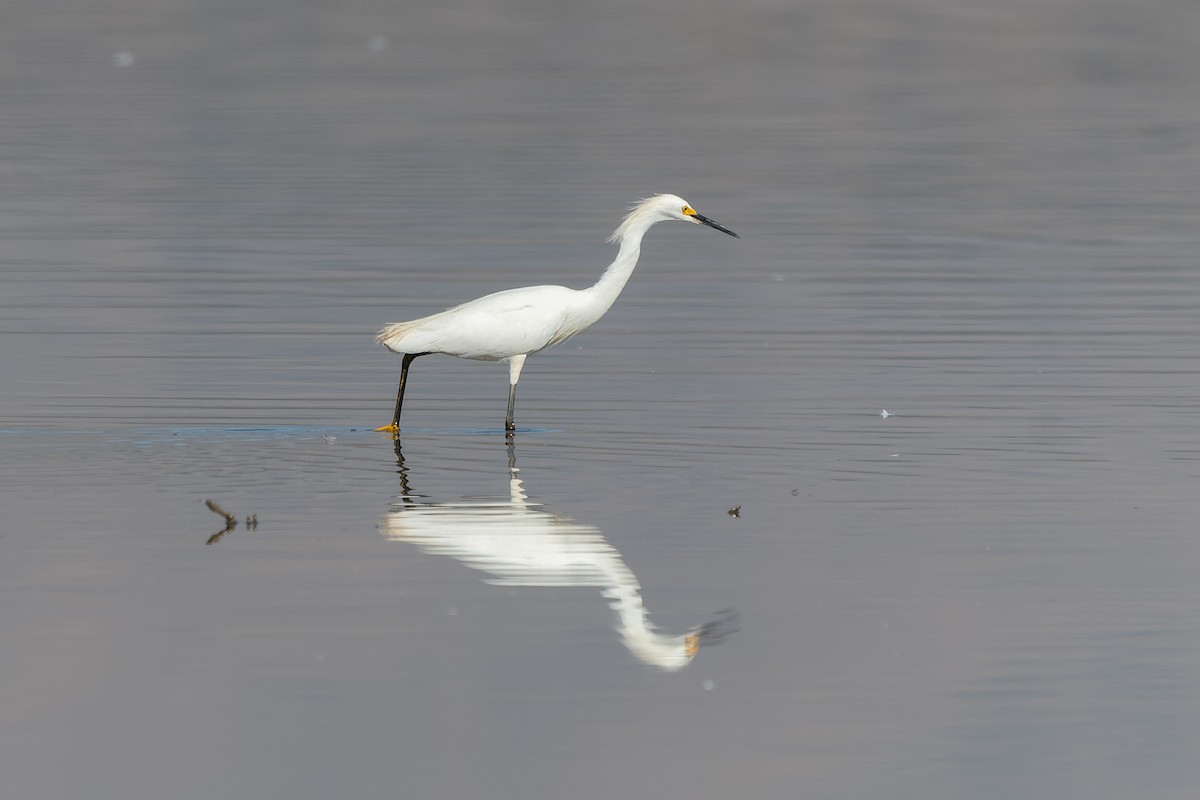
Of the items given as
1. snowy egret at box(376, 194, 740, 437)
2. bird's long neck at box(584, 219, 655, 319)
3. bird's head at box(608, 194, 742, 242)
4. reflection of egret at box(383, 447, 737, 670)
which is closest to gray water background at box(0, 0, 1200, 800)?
reflection of egret at box(383, 447, 737, 670)

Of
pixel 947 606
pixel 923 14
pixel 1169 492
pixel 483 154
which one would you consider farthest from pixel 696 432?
pixel 923 14

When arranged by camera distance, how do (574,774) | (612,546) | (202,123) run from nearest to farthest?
(574,774) < (612,546) < (202,123)

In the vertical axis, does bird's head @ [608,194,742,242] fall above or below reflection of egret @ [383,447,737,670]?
above

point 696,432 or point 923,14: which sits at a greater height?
point 923,14

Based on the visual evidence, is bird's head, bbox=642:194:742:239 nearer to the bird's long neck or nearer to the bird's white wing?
the bird's long neck

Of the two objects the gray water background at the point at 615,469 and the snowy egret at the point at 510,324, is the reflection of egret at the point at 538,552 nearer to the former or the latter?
the gray water background at the point at 615,469

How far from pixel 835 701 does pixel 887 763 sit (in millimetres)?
679

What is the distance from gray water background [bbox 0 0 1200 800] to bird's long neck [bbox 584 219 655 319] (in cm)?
71

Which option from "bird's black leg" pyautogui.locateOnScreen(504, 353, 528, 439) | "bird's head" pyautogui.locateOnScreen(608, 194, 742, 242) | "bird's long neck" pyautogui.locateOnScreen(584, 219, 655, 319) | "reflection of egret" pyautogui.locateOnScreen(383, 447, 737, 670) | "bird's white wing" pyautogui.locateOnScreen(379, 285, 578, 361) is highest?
"bird's head" pyautogui.locateOnScreen(608, 194, 742, 242)

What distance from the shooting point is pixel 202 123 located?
3831 cm

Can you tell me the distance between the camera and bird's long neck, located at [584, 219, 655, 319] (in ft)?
49.0

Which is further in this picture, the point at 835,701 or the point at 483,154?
the point at 483,154

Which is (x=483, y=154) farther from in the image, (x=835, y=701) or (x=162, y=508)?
(x=835, y=701)

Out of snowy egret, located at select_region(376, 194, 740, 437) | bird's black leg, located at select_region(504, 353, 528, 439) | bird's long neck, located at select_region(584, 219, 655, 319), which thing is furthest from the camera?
bird's long neck, located at select_region(584, 219, 655, 319)
